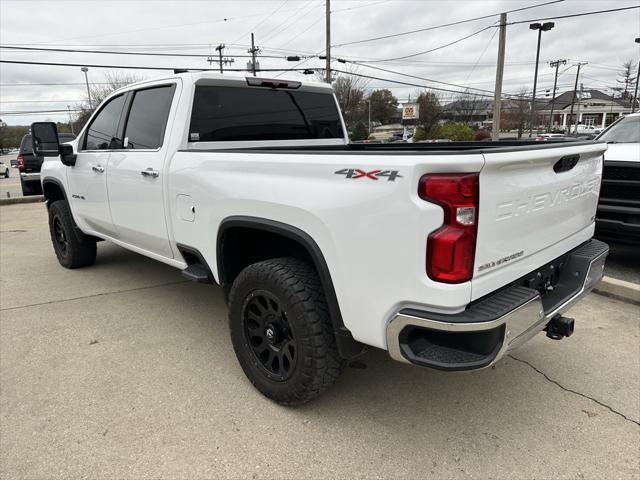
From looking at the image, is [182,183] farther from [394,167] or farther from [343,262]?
[394,167]

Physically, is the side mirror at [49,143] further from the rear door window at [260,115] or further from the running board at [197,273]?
the running board at [197,273]

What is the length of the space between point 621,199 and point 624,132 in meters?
1.62

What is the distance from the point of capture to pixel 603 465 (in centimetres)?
230

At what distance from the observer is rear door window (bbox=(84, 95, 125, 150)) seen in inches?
166

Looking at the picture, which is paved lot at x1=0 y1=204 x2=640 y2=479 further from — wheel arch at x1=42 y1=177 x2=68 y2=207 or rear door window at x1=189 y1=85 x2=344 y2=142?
wheel arch at x1=42 y1=177 x2=68 y2=207

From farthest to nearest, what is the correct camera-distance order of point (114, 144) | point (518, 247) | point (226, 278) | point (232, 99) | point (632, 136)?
point (632, 136)
point (114, 144)
point (232, 99)
point (226, 278)
point (518, 247)

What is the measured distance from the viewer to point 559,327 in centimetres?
251

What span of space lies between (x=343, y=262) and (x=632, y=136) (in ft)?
17.7

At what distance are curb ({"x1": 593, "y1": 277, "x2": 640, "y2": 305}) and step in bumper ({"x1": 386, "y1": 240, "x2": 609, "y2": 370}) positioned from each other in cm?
271

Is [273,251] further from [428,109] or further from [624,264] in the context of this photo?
[428,109]

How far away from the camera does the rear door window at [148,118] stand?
3.55m

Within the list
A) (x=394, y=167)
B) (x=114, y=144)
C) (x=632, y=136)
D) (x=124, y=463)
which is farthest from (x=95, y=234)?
(x=632, y=136)

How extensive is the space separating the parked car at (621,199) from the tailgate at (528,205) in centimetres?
252

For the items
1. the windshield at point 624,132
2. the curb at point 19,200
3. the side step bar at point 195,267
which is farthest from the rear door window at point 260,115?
the curb at point 19,200
